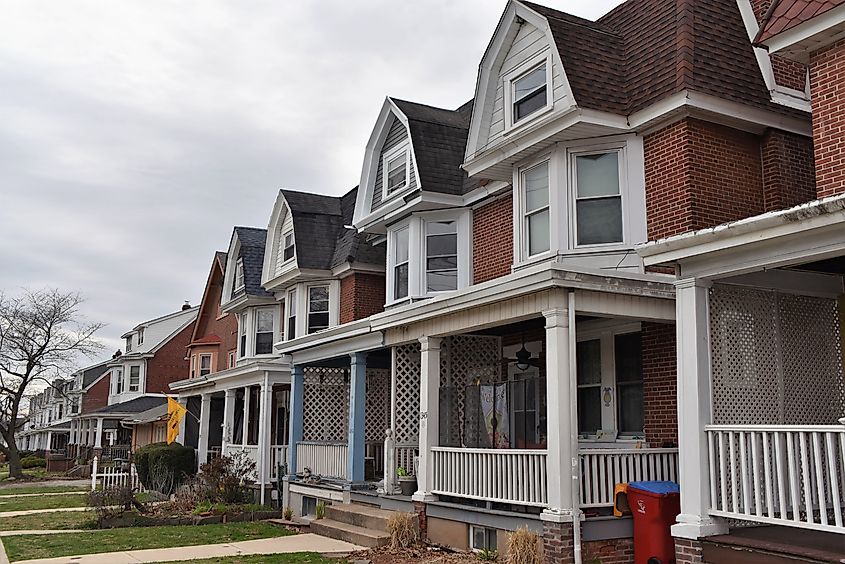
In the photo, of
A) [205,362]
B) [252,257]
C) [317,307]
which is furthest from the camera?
[205,362]

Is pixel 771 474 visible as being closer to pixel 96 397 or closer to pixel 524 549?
pixel 524 549

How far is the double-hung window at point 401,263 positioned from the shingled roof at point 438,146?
5.42 ft

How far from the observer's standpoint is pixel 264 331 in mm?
28656

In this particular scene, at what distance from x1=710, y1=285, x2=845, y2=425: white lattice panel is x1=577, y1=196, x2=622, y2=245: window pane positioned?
3.83 m

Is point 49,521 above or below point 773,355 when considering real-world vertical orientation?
below

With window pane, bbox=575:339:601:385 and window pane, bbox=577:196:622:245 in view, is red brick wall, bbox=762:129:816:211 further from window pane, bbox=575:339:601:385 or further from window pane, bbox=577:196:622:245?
window pane, bbox=575:339:601:385

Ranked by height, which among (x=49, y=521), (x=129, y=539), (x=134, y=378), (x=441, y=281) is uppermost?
(x=441, y=281)

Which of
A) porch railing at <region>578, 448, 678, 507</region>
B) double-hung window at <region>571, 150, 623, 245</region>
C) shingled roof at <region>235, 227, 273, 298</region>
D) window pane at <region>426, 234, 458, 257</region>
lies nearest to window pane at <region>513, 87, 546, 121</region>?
double-hung window at <region>571, 150, 623, 245</region>

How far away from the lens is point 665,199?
42.9 ft

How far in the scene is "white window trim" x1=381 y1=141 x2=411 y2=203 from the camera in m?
19.3

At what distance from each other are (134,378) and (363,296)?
139 ft

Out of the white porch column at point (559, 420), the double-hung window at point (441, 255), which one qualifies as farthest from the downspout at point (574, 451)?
the double-hung window at point (441, 255)

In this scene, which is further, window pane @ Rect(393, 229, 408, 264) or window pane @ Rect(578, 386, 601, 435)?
window pane @ Rect(393, 229, 408, 264)

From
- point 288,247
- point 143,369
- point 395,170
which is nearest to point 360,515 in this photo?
point 395,170
